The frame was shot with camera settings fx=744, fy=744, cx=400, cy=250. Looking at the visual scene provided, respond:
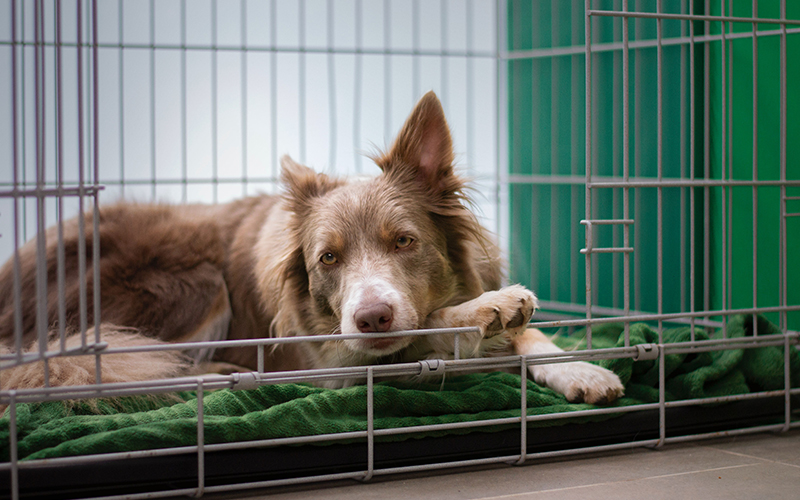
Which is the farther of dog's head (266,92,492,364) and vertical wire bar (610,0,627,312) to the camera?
vertical wire bar (610,0,627,312)

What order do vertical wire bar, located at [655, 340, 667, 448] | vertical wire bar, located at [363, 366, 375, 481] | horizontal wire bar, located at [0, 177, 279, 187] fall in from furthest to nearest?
horizontal wire bar, located at [0, 177, 279, 187] → vertical wire bar, located at [655, 340, 667, 448] → vertical wire bar, located at [363, 366, 375, 481]

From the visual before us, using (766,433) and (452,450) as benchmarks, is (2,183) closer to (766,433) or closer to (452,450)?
(452,450)

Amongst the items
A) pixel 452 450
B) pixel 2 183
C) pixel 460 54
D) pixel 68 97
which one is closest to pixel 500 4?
pixel 460 54

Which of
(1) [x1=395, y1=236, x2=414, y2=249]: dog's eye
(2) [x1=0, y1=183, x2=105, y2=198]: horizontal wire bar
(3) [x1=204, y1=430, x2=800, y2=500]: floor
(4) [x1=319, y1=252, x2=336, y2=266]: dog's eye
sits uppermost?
(2) [x1=0, y1=183, x2=105, y2=198]: horizontal wire bar

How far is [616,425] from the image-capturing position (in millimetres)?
2008

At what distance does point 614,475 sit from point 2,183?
2572mm

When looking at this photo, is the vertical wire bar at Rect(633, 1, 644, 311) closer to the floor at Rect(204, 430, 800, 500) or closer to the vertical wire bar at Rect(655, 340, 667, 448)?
the vertical wire bar at Rect(655, 340, 667, 448)

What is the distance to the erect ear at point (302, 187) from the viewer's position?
8.24 ft

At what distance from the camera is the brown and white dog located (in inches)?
80.8

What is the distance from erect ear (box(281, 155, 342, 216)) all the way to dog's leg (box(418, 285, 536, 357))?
2.13 ft

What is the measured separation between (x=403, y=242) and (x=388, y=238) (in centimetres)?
5

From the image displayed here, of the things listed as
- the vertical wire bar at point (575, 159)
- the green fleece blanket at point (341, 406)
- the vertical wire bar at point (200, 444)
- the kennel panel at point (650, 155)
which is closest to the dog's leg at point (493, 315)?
the green fleece blanket at point (341, 406)

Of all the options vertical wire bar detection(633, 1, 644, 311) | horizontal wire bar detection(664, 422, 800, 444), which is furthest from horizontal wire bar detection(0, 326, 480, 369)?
vertical wire bar detection(633, 1, 644, 311)

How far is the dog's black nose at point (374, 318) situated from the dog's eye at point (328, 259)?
1.24ft
